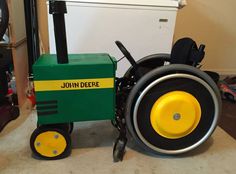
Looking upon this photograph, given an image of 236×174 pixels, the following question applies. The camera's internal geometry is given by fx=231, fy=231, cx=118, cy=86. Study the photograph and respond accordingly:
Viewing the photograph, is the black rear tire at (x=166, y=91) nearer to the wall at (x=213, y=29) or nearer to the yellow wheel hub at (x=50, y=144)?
the yellow wheel hub at (x=50, y=144)

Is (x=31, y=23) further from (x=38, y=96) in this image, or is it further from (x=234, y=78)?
(x=234, y=78)

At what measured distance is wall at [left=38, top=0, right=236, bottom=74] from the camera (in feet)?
7.63

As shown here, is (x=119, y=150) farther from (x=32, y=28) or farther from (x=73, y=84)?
(x=32, y=28)

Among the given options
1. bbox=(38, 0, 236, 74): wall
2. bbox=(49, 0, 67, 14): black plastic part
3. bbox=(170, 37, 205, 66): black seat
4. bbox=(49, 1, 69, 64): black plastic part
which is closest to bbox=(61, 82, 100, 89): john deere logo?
bbox=(49, 1, 69, 64): black plastic part

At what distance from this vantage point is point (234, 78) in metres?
2.42

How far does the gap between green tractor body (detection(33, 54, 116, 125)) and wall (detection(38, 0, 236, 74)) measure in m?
1.13

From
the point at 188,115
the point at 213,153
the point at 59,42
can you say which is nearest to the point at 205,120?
the point at 188,115

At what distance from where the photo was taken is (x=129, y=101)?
3.85 ft

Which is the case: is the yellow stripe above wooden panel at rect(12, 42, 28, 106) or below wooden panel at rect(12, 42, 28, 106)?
above

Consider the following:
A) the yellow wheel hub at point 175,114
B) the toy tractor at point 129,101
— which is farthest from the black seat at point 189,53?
the yellow wheel hub at point 175,114


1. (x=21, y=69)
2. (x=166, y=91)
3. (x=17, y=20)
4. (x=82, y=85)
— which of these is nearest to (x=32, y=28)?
(x=17, y=20)

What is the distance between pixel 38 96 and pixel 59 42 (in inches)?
11.4

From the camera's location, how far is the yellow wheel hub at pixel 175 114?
1.19m

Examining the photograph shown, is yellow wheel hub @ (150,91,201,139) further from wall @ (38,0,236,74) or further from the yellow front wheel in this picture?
wall @ (38,0,236,74)
